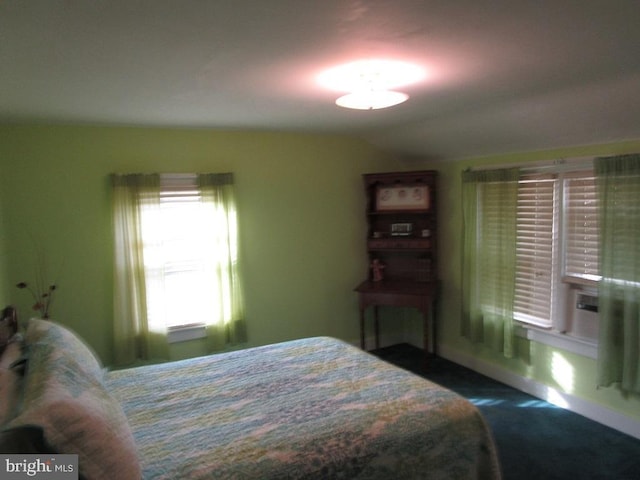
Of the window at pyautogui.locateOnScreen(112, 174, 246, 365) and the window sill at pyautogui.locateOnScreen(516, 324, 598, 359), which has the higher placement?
the window at pyautogui.locateOnScreen(112, 174, 246, 365)

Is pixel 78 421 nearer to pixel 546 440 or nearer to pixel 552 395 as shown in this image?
pixel 546 440

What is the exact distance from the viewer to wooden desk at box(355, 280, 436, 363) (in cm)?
401

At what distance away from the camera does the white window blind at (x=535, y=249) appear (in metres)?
3.42

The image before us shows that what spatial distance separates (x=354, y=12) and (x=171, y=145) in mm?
2631

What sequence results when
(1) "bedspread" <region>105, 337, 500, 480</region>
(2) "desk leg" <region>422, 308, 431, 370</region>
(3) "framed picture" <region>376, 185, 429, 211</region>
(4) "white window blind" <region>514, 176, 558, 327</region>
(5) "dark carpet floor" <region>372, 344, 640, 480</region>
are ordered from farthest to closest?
(3) "framed picture" <region>376, 185, 429, 211</region>, (2) "desk leg" <region>422, 308, 431, 370</region>, (4) "white window blind" <region>514, 176, 558, 327</region>, (5) "dark carpet floor" <region>372, 344, 640, 480</region>, (1) "bedspread" <region>105, 337, 500, 480</region>

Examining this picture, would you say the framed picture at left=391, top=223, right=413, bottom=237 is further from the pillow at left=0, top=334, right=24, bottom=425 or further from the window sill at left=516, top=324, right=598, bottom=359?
the pillow at left=0, top=334, right=24, bottom=425

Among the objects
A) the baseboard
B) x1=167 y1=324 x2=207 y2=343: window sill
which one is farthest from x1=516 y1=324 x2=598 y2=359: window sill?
x1=167 y1=324 x2=207 y2=343: window sill

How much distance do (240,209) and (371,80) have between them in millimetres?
2081

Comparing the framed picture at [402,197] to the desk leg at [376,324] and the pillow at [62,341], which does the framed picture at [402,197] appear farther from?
the pillow at [62,341]

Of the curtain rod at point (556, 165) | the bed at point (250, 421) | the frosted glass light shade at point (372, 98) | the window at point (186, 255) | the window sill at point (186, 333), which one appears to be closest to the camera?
the bed at point (250, 421)

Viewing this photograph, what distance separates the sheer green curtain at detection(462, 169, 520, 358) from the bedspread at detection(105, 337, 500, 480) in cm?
164

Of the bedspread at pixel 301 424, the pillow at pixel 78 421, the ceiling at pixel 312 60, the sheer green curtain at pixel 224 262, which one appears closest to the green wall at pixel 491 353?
the ceiling at pixel 312 60

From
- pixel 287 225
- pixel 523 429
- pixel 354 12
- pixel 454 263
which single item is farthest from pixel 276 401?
pixel 454 263

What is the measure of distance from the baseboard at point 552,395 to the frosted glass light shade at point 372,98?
2629mm
